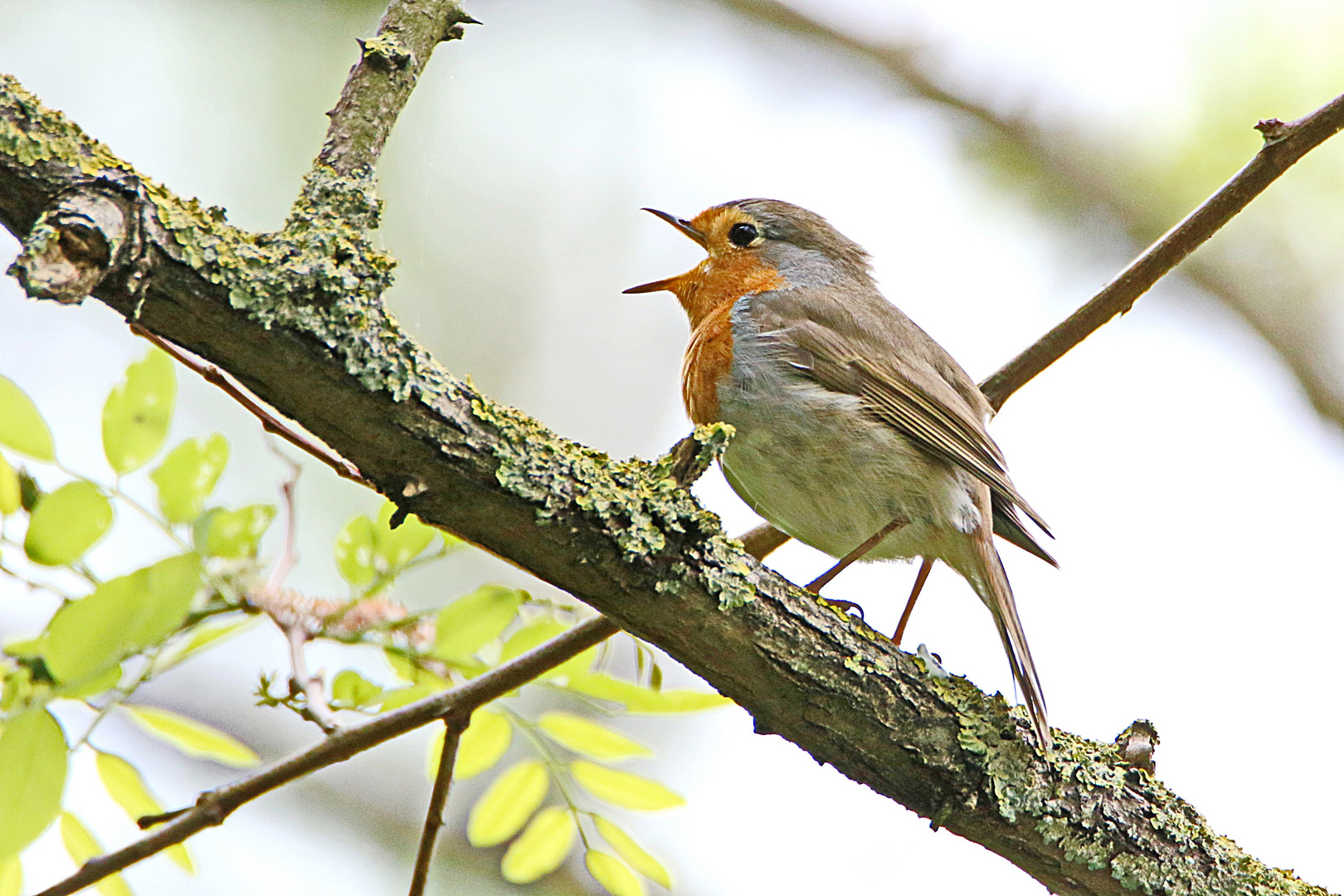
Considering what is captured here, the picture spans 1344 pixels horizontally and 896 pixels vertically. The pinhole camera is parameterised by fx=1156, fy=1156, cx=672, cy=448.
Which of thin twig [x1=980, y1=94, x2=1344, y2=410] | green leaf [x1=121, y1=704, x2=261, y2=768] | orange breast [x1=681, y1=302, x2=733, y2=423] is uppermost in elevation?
thin twig [x1=980, y1=94, x2=1344, y2=410]

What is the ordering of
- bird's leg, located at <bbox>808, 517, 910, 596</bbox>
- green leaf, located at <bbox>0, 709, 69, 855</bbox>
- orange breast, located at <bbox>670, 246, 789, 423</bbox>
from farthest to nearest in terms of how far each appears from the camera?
orange breast, located at <bbox>670, 246, 789, 423</bbox>, bird's leg, located at <bbox>808, 517, 910, 596</bbox>, green leaf, located at <bbox>0, 709, 69, 855</bbox>

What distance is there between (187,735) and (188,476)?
492mm

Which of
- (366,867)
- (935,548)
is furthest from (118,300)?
(366,867)

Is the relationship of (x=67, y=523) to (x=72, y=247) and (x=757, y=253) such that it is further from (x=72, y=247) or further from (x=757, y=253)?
(x=757, y=253)

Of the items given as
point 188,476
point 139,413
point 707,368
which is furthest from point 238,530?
point 707,368

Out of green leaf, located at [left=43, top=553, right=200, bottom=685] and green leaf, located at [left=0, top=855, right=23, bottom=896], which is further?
green leaf, located at [left=0, top=855, right=23, bottom=896]

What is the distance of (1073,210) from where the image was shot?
6.35 meters

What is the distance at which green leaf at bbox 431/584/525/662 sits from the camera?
7.59 ft

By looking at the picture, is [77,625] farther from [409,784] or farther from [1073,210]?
[1073,210]

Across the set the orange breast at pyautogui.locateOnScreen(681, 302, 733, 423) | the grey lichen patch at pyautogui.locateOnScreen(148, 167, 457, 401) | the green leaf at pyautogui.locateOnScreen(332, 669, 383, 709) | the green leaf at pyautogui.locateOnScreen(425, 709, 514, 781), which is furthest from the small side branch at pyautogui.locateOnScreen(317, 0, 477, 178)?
the orange breast at pyautogui.locateOnScreen(681, 302, 733, 423)

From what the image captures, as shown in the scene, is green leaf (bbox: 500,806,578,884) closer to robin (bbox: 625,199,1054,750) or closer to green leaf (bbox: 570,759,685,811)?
green leaf (bbox: 570,759,685,811)

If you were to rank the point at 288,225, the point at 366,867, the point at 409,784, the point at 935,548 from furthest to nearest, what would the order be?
the point at 409,784
the point at 366,867
the point at 935,548
the point at 288,225

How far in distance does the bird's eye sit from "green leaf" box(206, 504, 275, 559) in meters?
2.38

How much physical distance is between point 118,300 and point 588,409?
5590mm
